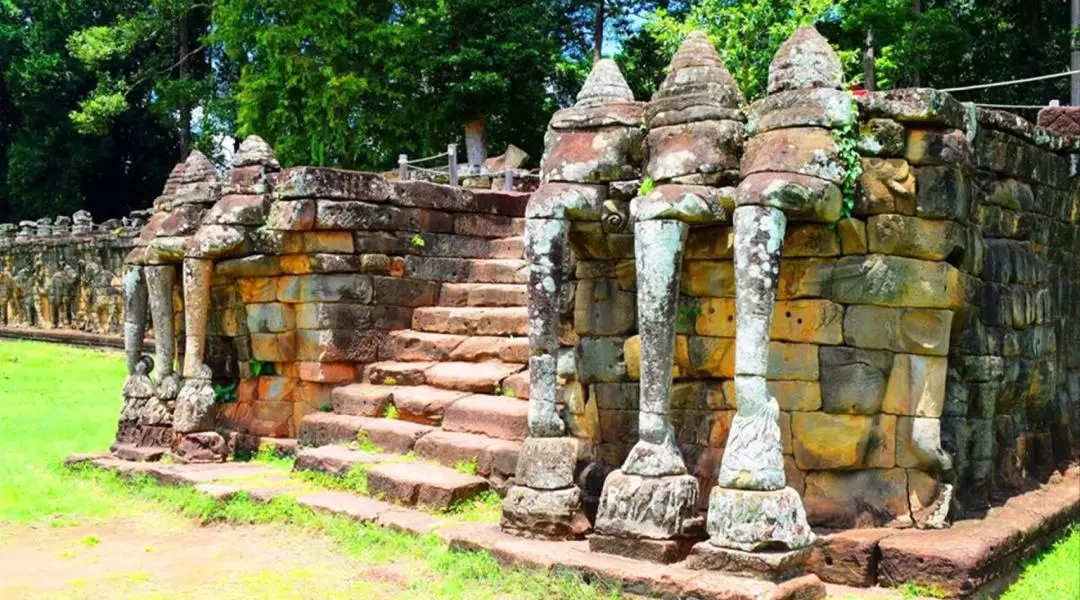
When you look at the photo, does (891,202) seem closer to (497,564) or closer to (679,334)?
(679,334)

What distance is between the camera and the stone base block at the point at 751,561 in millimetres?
5016


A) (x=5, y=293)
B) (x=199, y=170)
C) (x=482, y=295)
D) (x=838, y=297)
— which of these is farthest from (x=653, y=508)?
(x=5, y=293)

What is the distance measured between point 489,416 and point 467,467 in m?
0.47

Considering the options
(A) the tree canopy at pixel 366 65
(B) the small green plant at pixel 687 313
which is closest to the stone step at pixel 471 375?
(B) the small green plant at pixel 687 313

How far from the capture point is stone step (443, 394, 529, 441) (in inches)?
299

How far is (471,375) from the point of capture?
8523 millimetres

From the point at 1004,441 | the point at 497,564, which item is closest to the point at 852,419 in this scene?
the point at 1004,441

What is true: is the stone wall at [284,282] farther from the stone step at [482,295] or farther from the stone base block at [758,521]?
the stone base block at [758,521]

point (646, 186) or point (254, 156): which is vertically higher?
point (254, 156)

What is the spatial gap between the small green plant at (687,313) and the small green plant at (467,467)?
194cm

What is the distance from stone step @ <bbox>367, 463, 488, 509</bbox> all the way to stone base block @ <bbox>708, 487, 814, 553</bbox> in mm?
2294

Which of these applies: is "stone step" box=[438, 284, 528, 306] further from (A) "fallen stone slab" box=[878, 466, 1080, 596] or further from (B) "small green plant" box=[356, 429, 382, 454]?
(A) "fallen stone slab" box=[878, 466, 1080, 596]

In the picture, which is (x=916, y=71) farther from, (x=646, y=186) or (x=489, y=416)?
(x=646, y=186)

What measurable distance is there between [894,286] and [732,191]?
0.96 m
